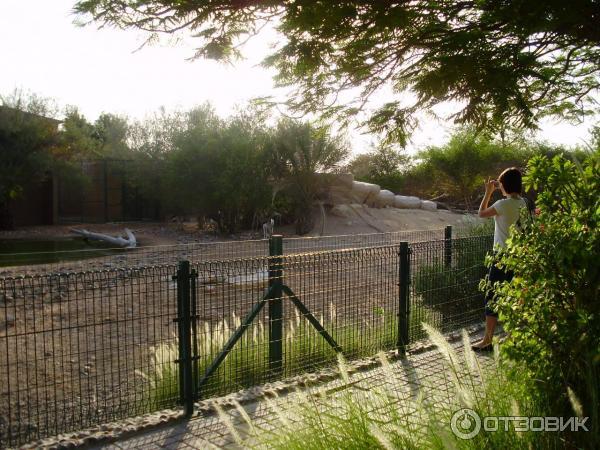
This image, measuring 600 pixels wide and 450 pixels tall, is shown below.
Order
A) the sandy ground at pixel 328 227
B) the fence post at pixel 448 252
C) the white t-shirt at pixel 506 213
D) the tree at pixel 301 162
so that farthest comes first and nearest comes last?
the sandy ground at pixel 328 227, the tree at pixel 301 162, the fence post at pixel 448 252, the white t-shirt at pixel 506 213

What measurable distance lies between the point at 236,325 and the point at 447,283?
10.1ft

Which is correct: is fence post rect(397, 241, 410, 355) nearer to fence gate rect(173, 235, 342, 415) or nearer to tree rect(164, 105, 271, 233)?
fence gate rect(173, 235, 342, 415)

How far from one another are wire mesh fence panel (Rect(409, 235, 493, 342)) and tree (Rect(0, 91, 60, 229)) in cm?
2196

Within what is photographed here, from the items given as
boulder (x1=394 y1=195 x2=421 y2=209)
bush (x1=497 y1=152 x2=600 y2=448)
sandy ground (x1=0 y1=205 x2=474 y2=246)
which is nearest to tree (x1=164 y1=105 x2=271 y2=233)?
sandy ground (x1=0 y1=205 x2=474 y2=246)

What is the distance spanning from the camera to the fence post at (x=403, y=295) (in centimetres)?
664

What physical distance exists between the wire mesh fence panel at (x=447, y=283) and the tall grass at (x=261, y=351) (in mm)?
694

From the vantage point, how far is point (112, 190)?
30.9 metres

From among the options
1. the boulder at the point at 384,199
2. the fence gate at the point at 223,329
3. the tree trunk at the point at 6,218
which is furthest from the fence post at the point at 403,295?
the tree trunk at the point at 6,218

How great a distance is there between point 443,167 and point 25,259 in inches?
831

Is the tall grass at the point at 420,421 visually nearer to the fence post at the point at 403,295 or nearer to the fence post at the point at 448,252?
the fence post at the point at 403,295

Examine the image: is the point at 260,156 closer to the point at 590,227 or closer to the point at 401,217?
the point at 401,217

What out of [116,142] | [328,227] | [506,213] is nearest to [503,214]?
[506,213]

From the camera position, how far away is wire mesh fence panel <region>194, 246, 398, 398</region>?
Answer: 5.55 meters

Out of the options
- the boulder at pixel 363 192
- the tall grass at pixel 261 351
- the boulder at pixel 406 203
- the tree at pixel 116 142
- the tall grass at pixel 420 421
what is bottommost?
the tall grass at pixel 261 351
